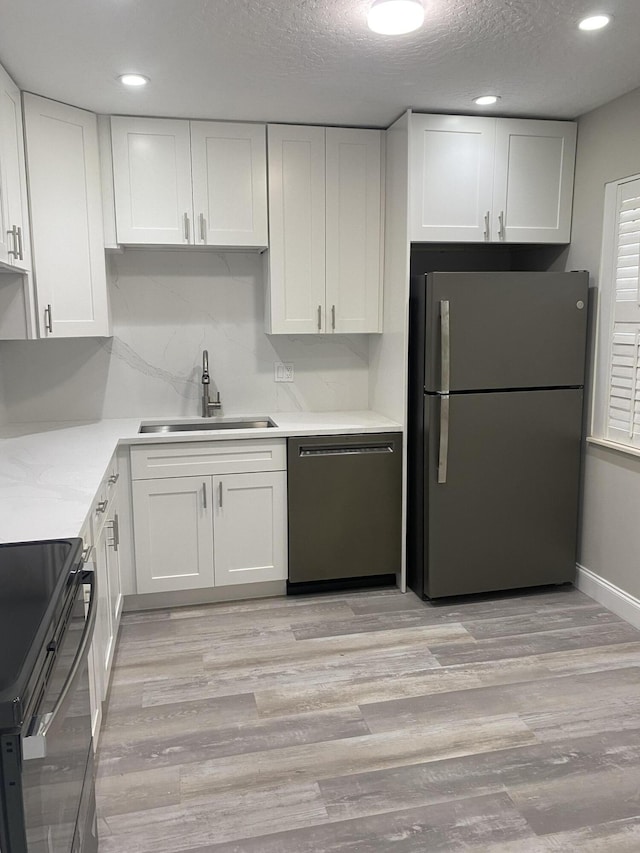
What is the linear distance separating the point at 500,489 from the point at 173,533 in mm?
1642

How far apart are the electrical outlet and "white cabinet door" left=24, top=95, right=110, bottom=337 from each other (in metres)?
1.00

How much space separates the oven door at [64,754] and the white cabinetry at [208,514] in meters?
1.65

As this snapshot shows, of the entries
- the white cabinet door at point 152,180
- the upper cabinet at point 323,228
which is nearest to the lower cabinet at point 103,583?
the white cabinet door at point 152,180

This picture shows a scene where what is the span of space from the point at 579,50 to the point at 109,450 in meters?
2.41

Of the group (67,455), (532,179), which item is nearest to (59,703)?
(67,455)

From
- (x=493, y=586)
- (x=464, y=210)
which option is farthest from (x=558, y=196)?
(x=493, y=586)

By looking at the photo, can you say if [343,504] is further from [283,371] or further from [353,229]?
[353,229]

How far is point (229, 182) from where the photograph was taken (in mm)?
3367

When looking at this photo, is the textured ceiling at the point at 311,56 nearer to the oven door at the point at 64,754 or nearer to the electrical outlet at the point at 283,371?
the electrical outlet at the point at 283,371

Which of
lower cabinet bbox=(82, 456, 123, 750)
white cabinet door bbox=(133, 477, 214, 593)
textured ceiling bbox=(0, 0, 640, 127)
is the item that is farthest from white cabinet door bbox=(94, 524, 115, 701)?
textured ceiling bbox=(0, 0, 640, 127)

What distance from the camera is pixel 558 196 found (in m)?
3.44

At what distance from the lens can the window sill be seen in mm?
3109

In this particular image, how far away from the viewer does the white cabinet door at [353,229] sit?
347cm

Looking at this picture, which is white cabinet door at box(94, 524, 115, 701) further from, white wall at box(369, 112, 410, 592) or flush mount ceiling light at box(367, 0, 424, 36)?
flush mount ceiling light at box(367, 0, 424, 36)
